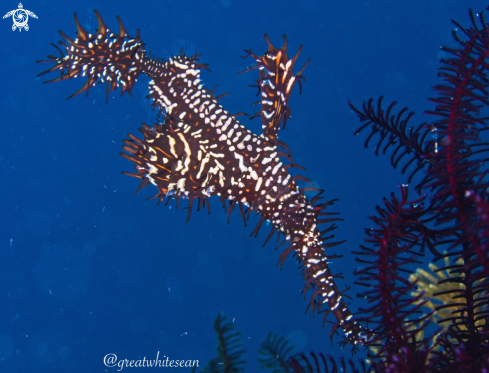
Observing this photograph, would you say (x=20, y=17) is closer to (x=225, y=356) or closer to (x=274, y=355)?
(x=225, y=356)

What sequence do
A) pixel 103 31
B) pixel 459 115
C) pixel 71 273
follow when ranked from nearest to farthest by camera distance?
1. pixel 459 115
2. pixel 103 31
3. pixel 71 273

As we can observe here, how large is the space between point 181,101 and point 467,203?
3.05 metres

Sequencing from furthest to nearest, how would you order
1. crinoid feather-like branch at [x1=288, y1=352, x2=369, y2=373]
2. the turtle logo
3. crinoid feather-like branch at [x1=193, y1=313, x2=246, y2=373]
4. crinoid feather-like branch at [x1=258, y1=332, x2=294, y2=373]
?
the turtle logo < crinoid feather-like branch at [x1=258, y1=332, x2=294, y2=373] < crinoid feather-like branch at [x1=193, y1=313, x2=246, y2=373] < crinoid feather-like branch at [x1=288, y1=352, x2=369, y2=373]

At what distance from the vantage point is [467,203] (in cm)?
209

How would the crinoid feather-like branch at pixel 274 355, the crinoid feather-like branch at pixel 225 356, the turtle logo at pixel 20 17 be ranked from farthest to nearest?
the turtle logo at pixel 20 17
the crinoid feather-like branch at pixel 274 355
the crinoid feather-like branch at pixel 225 356

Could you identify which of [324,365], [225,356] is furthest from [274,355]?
[324,365]

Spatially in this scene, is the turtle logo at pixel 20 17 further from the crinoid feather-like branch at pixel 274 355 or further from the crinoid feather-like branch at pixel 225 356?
the crinoid feather-like branch at pixel 274 355

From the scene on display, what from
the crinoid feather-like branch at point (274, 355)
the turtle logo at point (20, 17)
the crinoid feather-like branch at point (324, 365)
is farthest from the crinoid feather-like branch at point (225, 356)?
the turtle logo at point (20, 17)

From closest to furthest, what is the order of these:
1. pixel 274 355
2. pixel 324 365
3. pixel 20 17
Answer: pixel 324 365 → pixel 274 355 → pixel 20 17

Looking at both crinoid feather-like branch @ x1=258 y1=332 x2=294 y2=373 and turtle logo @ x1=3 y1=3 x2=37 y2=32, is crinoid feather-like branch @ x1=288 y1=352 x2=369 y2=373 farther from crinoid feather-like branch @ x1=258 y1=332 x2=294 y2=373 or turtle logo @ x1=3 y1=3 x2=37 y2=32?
turtle logo @ x1=3 y1=3 x2=37 y2=32

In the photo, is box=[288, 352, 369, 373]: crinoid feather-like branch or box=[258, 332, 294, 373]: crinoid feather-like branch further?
box=[258, 332, 294, 373]: crinoid feather-like branch

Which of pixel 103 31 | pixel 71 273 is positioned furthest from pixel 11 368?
pixel 103 31

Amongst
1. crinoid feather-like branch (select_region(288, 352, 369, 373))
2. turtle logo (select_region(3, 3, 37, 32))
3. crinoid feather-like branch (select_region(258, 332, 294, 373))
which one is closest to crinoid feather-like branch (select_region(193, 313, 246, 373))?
crinoid feather-like branch (select_region(258, 332, 294, 373))

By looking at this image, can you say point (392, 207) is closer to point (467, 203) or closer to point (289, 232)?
point (467, 203)
